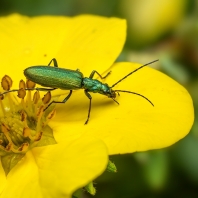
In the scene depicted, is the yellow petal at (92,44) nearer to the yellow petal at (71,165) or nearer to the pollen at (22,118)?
the pollen at (22,118)

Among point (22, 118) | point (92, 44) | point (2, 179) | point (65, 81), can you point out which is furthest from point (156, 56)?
point (2, 179)

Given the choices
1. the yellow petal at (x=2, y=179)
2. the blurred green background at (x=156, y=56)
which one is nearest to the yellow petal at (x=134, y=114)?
the yellow petal at (x=2, y=179)

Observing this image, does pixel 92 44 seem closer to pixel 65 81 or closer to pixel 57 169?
pixel 65 81

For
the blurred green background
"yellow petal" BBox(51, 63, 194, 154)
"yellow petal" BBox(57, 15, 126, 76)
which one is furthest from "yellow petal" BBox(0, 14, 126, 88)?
the blurred green background

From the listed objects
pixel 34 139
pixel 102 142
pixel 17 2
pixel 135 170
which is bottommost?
pixel 135 170

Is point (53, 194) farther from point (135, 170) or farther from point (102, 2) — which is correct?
point (102, 2)

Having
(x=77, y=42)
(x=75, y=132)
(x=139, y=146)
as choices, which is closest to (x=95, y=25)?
(x=77, y=42)

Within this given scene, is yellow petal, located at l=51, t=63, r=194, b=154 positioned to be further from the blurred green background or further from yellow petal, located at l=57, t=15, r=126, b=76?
the blurred green background
